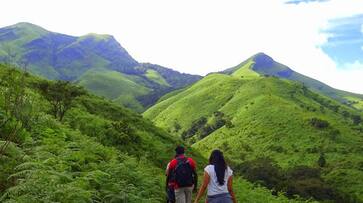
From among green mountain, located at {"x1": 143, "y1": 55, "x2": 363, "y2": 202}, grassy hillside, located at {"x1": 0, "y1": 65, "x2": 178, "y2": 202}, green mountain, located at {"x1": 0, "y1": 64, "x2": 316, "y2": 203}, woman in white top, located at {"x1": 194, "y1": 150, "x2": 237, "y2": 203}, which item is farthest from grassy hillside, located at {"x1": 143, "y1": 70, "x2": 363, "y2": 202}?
woman in white top, located at {"x1": 194, "y1": 150, "x2": 237, "y2": 203}

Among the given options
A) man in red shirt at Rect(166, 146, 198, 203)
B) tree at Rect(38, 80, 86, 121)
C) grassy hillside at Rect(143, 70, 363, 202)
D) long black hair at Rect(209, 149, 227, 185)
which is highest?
long black hair at Rect(209, 149, 227, 185)

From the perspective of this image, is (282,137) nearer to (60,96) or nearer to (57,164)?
(60,96)

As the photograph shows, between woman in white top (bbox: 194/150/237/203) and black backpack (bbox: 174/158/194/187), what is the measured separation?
8.47ft

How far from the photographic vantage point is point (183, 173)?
1332cm

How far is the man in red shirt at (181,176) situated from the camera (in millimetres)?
13320

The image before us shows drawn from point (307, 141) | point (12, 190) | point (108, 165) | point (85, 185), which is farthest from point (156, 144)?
point (307, 141)

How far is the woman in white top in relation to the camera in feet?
34.8

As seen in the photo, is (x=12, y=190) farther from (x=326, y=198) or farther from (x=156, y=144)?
(x=326, y=198)

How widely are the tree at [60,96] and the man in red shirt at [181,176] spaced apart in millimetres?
14517

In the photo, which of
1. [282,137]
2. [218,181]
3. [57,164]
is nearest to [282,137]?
[282,137]

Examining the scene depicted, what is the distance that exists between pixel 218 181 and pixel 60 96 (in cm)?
1970

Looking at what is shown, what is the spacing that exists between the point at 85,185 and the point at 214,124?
535 feet

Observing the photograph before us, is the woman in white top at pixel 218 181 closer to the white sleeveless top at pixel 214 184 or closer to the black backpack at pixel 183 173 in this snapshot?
the white sleeveless top at pixel 214 184

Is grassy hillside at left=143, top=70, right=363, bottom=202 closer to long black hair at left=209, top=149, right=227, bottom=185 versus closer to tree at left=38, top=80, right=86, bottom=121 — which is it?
tree at left=38, top=80, right=86, bottom=121
